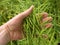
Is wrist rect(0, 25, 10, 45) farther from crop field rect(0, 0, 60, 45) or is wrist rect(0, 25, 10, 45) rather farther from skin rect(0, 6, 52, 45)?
Result: crop field rect(0, 0, 60, 45)

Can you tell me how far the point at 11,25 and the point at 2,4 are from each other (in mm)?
889

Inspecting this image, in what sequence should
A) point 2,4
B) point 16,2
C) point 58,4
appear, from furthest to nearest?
point 2,4 → point 16,2 → point 58,4

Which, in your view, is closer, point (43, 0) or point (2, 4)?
point (43, 0)

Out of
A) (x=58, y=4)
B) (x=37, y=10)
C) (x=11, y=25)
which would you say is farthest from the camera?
(x=58, y=4)

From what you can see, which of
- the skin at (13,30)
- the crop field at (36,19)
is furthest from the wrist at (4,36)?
the crop field at (36,19)

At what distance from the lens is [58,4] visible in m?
1.90

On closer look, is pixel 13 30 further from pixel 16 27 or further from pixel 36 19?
pixel 36 19

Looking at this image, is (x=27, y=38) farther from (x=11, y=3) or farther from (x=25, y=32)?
(x=11, y=3)

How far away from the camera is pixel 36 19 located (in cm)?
154

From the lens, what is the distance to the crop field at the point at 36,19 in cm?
150

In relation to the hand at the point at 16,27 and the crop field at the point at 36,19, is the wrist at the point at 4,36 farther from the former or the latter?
the crop field at the point at 36,19

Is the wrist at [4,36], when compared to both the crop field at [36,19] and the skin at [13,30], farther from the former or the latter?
the crop field at [36,19]

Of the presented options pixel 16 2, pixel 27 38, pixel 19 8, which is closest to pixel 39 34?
pixel 27 38

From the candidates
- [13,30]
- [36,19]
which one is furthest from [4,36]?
[36,19]
